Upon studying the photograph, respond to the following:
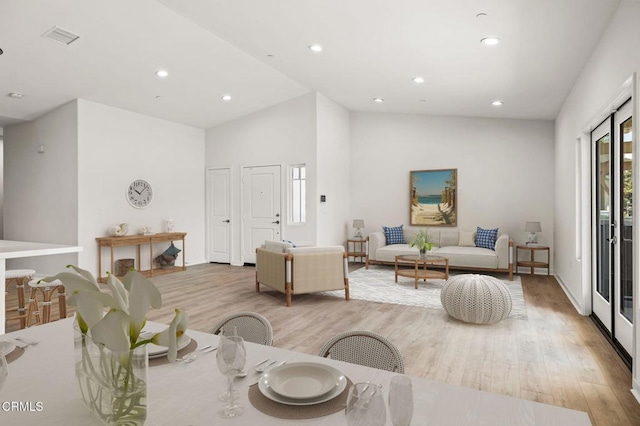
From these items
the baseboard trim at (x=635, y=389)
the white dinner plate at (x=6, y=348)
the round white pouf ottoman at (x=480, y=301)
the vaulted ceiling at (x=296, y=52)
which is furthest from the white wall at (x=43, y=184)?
the baseboard trim at (x=635, y=389)

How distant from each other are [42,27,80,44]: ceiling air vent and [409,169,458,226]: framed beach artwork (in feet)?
20.2

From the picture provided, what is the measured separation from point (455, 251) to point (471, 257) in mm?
317

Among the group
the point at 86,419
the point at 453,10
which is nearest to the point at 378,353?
the point at 86,419

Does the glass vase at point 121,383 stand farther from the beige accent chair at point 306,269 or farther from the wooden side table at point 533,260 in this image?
the wooden side table at point 533,260

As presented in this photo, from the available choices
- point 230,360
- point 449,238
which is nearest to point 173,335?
point 230,360

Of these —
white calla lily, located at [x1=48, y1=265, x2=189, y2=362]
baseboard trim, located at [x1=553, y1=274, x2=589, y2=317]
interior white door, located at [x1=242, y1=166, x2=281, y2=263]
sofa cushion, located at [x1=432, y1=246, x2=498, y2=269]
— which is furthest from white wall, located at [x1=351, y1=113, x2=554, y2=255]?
white calla lily, located at [x1=48, y1=265, x2=189, y2=362]

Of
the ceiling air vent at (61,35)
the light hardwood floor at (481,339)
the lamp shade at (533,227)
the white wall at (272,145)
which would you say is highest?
the ceiling air vent at (61,35)

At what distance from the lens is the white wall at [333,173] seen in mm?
7484

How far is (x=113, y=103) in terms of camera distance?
662 cm

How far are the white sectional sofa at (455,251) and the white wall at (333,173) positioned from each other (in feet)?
2.68

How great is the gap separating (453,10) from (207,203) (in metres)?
6.51

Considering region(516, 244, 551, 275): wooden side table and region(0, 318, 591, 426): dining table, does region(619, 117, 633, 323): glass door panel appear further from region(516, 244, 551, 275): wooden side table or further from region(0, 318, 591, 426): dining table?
region(516, 244, 551, 275): wooden side table

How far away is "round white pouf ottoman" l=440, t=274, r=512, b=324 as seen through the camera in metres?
4.04

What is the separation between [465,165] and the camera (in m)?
7.86
